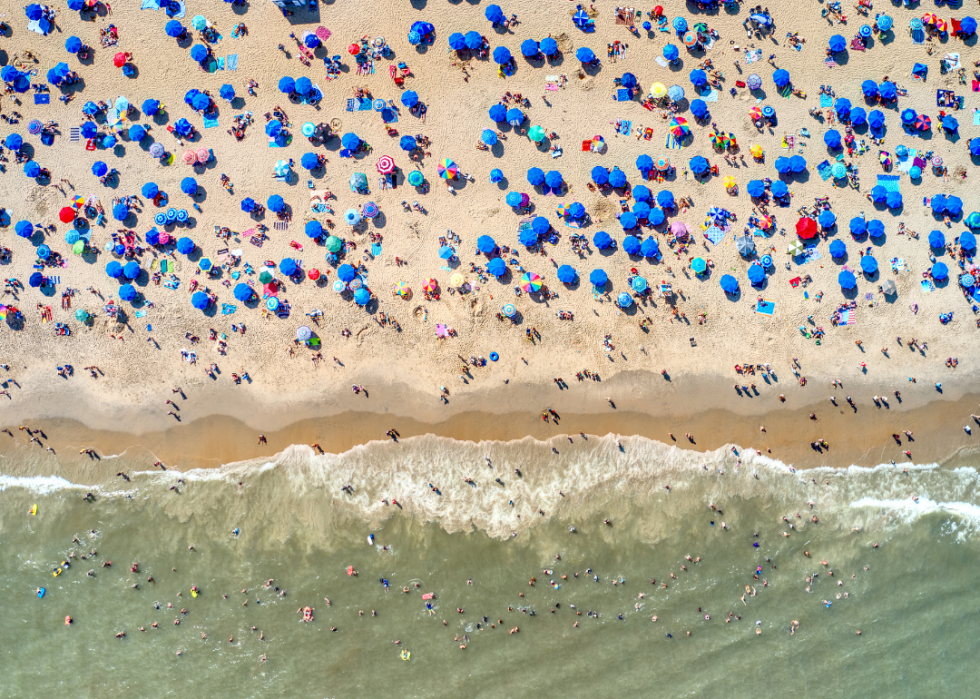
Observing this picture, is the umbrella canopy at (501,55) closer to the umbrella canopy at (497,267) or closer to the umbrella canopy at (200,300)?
the umbrella canopy at (497,267)

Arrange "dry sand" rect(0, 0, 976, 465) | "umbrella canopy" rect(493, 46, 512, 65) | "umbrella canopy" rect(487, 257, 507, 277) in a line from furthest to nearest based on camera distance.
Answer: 1. "dry sand" rect(0, 0, 976, 465)
2. "umbrella canopy" rect(493, 46, 512, 65)
3. "umbrella canopy" rect(487, 257, 507, 277)

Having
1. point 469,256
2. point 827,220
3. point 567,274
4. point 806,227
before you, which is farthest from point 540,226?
point 827,220

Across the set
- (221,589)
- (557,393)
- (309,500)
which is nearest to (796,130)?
(557,393)

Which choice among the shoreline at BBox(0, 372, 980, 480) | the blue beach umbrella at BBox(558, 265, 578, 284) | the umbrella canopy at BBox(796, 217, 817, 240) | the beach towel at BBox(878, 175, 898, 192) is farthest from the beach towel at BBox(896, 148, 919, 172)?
the blue beach umbrella at BBox(558, 265, 578, 284)

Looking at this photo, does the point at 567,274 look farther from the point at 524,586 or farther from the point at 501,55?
the point at 524,586

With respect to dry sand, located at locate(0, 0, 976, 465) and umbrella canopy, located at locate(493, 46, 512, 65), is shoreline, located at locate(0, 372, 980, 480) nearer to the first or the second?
dry sand, located at locate(0, 0, 976, 465)

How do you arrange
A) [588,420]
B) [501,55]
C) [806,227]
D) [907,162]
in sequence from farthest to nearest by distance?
[907,162] → [588,420] → [501,55] → [806,227]
